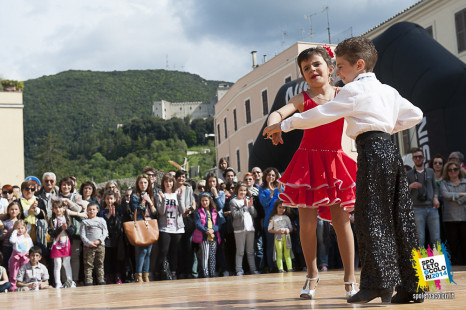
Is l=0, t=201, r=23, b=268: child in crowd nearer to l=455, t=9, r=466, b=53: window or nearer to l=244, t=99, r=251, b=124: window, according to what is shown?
l=455, t=9, r=466, b=53: window

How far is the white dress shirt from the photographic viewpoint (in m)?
3.46

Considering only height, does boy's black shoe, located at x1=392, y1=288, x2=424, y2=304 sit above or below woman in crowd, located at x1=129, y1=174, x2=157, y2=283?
below

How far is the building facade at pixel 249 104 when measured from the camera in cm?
3638

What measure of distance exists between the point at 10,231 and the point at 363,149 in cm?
671

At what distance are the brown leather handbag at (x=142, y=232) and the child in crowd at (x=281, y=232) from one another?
1.85 metres

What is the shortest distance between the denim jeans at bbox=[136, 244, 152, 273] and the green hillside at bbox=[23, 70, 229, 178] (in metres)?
77.6

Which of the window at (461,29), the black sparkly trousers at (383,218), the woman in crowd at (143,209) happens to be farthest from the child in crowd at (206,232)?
the window at (461,29)

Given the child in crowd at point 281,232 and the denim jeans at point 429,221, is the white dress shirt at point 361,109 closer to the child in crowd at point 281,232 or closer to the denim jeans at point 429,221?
the denim jeans at point 429,221

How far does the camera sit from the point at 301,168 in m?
4.23

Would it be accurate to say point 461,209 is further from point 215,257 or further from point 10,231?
point 10,231

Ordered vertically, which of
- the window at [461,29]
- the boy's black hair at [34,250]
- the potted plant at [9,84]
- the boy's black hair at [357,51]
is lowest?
the boy's black hair at [34,250]

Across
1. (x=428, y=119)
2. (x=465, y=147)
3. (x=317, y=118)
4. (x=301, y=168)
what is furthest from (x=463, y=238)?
(x=317, y=118)

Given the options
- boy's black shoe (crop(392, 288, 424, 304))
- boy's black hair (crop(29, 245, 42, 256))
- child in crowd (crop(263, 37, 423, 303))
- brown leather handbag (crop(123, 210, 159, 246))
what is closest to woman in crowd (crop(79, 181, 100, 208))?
brown leather handbag (crop(123, 210, 159, 246))

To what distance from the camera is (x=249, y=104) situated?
4141 cm
